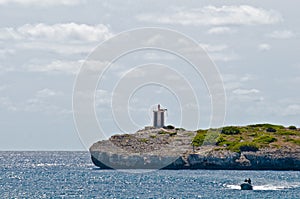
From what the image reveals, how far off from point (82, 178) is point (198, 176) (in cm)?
2495

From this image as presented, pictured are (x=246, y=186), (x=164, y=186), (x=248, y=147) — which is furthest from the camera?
(x=248, y=147)

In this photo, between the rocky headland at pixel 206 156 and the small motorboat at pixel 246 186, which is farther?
the rocky headland at pixel 206 156

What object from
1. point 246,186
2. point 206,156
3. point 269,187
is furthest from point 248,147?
point 246,186

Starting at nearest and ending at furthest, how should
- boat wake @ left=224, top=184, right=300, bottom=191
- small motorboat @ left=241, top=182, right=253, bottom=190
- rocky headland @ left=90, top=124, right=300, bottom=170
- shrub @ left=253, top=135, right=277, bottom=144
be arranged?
1. small motorboat @ left=241, top=182, right=253, bottom=190
2. boat wake @ left=224, top=184, right=300, bottom=191
3. rocky headland @ left=90, top=124, right=300, bottom=170
4. shrub @ left=253, top=135, right=277, bottom=144

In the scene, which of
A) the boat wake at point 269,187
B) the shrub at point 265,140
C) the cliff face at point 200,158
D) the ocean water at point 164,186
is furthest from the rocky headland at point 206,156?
the boat wake at point 269,187

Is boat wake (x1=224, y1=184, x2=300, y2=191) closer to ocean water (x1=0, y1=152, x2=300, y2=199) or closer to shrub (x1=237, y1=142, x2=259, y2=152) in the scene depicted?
ocean water (x1=0, y1=152, x2=300, y2=199)

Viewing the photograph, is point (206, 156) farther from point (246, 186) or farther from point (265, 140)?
point (246, 186)

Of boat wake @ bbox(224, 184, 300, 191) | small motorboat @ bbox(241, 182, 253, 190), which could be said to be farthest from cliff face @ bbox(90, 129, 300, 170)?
small motorboat @ bbox(241, 182, 253, 190)

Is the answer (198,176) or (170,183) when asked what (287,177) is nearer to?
(198,176)

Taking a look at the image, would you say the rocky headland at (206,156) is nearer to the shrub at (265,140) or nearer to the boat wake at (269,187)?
the shrub at (265,140)

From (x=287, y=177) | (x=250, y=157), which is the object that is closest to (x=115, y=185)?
(x=287, y=177)

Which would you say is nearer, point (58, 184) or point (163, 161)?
point (58, 184)

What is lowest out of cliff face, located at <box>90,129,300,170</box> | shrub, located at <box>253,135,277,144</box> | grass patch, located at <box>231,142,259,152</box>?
cliff face, located at <box>90,129,300,170</box>

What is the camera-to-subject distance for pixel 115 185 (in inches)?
5423
